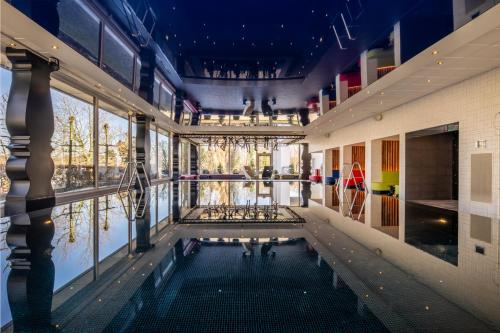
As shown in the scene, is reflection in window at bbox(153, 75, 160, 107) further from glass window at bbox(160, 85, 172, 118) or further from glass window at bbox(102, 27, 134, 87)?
glass window at bbox(102, 27, 134, 87)

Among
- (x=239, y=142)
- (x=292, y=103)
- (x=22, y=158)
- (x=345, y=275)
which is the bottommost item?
(x=345, y=275)

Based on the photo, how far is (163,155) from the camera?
1619 centimetres

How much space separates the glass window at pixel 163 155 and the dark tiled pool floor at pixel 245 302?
13.6 meters

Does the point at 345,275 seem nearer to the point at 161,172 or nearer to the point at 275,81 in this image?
the point at 275,81

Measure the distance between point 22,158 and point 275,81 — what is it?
9658mm

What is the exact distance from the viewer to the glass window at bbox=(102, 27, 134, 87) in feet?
25.7

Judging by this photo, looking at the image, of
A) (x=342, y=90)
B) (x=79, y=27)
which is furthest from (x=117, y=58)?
(x=342, y=90)

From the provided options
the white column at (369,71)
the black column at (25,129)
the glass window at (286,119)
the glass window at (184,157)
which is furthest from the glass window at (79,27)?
the glass window at (184,157)

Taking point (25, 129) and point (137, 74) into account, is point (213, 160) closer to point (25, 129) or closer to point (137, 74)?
point (137, 74)

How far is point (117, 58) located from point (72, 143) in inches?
105

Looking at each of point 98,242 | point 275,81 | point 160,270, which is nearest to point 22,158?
point 98,242

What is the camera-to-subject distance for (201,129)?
52.4 feet

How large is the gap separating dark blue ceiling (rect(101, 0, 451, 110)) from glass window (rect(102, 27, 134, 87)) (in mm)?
1054

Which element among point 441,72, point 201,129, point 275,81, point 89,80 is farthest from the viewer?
point 201,129
